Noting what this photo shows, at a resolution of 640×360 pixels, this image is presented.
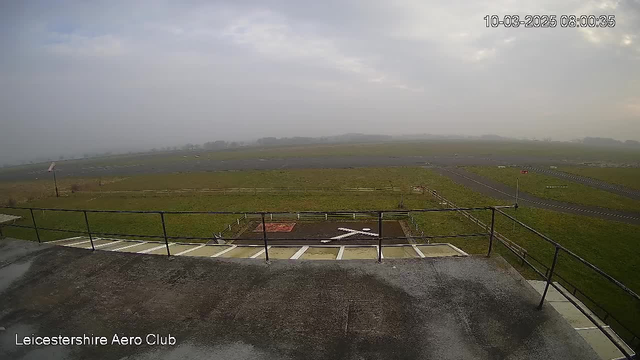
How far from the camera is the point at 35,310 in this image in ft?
14.7

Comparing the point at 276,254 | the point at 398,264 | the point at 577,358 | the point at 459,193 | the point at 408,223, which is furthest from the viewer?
the point at 459,193

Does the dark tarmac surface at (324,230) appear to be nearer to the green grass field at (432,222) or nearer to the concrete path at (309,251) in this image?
the green grass field at (432,222)

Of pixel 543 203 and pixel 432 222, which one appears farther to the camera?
pixel 543 203

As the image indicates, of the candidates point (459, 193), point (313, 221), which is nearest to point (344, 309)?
point (313, 221)

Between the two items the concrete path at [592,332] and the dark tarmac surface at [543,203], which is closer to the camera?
the concrete path at [592,332]

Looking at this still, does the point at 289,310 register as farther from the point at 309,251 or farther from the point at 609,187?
the point at 609,187

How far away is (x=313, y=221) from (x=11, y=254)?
16974mm

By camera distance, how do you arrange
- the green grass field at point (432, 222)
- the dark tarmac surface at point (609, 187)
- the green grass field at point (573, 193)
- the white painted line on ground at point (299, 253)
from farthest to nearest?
the dark tarmac surface at point (609, 187) < the green grass field at point (573, 193) < the green grass field at point (432, 222) < the white painted line on ground at point (299, 253)

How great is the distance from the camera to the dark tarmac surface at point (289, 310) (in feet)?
11.1

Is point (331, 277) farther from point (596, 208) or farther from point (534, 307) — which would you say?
point (596, 208)

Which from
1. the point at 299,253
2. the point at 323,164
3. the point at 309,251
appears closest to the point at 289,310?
the point at 299,253

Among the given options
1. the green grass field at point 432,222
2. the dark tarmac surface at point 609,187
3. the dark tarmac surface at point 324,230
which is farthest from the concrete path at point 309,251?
the dark tarmac surface at point 609,187

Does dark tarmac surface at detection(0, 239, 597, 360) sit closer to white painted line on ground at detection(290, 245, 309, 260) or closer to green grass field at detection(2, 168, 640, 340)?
white painted line on ground at detection(290, 245, 309, 260)

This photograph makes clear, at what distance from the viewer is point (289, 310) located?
405 cm
